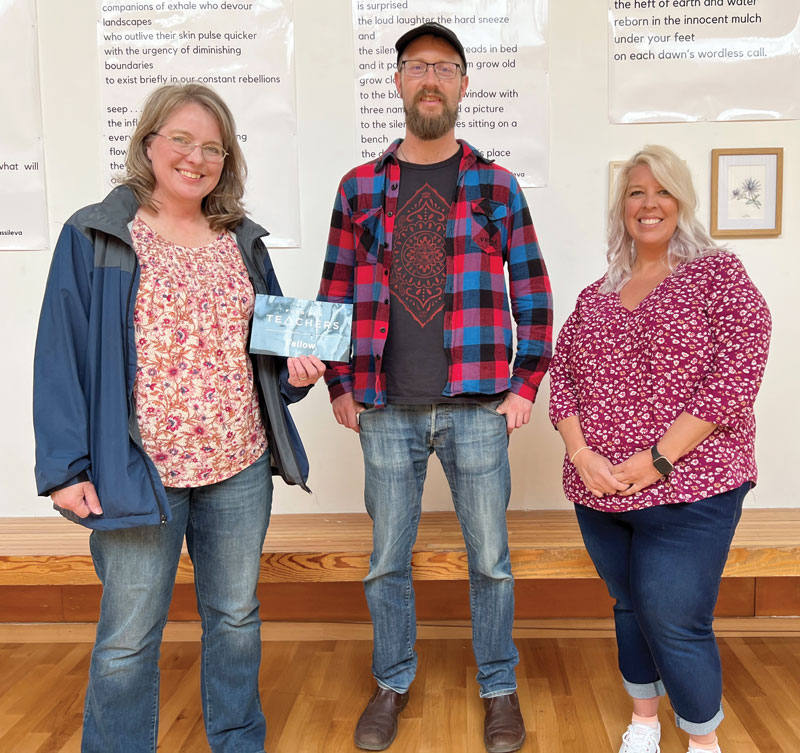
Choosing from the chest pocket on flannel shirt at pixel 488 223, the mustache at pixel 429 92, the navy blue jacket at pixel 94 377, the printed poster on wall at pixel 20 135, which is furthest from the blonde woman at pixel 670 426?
the printed poster on wall at pixel 20 135

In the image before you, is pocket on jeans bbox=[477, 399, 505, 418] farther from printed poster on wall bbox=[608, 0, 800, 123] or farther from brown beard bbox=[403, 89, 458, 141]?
printed poster on wall bbox=[608, 0, 800, 123]

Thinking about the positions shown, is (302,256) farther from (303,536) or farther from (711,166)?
(711,166)

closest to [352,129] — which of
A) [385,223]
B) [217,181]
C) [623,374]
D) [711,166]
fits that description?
[385,223]

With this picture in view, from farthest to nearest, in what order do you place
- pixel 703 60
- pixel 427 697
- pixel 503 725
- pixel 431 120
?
pixel 703 60 < pixel 427 697 < pixel 503 725 < pixel 431 120

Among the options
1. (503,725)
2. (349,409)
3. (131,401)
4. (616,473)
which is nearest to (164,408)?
(131,401)

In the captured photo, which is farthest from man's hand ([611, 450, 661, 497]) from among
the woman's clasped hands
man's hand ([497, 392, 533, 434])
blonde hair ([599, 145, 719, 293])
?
blonde hair ([599, 145, 719, 293])

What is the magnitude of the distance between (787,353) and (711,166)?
0.78m

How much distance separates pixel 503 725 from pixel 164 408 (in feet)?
4.30

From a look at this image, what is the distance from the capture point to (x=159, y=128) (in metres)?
1.64

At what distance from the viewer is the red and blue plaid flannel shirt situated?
1924 millimetres

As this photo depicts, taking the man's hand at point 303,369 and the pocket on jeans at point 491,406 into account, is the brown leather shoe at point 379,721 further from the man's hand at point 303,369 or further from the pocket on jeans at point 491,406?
the man's hand at point 303,369

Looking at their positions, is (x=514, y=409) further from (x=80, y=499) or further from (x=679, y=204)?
(x=80, y=499)

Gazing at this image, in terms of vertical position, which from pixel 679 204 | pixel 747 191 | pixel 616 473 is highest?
pixel 747 191

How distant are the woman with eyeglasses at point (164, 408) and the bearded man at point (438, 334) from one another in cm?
26
